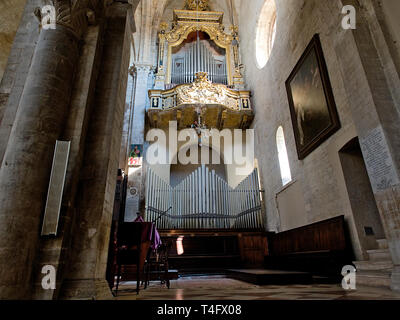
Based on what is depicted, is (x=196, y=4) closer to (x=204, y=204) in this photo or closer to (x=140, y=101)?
(x=140, y=101)

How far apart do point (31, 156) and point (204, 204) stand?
7.48 m

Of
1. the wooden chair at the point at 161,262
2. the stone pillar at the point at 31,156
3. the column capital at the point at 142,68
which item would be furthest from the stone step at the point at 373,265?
the column capital at the point at 142,68

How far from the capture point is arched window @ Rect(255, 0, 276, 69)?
32.2 feet

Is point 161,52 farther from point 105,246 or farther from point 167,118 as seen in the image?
point 105,246

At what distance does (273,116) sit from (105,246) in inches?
278

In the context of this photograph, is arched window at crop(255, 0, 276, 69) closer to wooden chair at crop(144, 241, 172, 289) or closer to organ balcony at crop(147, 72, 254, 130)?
organ balcony at crop(147, 72, 254, 130)

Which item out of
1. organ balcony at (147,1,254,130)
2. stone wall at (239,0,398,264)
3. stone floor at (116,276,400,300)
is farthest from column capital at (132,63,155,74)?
stone floor at (116,276,400,300)

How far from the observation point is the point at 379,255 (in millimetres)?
4137

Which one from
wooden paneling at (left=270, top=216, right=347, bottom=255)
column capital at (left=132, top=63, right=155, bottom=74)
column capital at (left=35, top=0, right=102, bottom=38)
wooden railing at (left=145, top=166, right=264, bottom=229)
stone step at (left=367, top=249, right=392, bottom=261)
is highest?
column capital at (left=132, top=63, right=155, bottom=74)

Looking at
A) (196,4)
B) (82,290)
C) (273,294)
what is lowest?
(273,294)

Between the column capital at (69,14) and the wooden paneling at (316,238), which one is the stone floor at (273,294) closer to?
the wooden paneling at (316,238)

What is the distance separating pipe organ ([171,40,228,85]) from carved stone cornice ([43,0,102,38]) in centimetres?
829

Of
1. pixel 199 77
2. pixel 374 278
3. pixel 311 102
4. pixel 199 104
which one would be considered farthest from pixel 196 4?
pixel 374 278

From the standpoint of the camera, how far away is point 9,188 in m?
2.31
